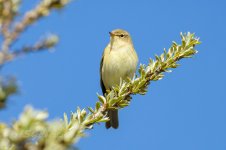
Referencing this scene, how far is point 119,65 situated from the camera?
796 cm

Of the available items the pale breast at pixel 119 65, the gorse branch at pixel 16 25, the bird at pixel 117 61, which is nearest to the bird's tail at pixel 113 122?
the bird at pixel 117 61

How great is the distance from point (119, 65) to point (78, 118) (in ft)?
18.0

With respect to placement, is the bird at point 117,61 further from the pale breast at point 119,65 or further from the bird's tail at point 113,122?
the bird's tail at point 113,122

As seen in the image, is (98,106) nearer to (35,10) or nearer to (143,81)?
(143,81)

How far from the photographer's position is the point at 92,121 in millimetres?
2461

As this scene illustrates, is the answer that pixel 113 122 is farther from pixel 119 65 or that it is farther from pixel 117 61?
pixel 117 61

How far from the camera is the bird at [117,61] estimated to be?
7922mm

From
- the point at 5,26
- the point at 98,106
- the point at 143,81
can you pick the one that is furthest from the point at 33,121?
the point at 143,81

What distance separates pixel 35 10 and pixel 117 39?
7.41m

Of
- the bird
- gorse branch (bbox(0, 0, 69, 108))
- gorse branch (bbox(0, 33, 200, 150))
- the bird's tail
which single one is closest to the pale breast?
the bird

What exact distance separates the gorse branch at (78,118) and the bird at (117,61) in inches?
157

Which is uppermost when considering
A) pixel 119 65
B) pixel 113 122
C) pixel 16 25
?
pixel 119 65

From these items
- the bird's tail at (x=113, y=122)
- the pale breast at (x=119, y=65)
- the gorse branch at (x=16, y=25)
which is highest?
the pale breast at (x=119, y=65)

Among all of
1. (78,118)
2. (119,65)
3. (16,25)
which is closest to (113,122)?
(119,65)
